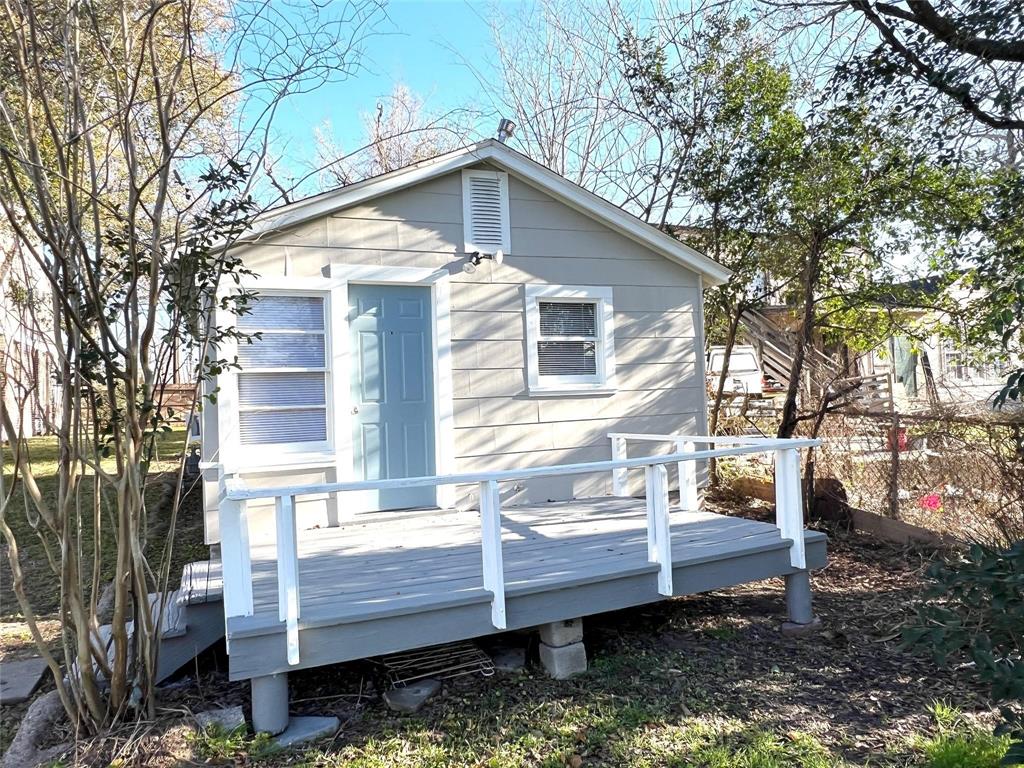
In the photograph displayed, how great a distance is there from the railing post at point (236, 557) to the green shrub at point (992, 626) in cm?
288

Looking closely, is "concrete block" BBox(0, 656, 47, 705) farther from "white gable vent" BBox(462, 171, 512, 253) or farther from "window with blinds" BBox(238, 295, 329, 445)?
"white gable vent" BBox(462, 171, 512, 253)

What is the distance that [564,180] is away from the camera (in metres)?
6.65

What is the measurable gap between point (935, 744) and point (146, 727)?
3.72m

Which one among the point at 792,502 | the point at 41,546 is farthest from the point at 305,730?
the point at 41,546

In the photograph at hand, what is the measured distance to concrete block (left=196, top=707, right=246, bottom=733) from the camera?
334cm

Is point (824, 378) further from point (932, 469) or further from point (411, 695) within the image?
point (411, 695)

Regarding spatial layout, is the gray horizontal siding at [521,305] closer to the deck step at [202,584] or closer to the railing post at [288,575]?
the deck step at [202,584]

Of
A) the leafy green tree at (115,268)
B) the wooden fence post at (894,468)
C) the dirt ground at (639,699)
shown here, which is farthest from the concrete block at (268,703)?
the wooden fence post at (894,468)

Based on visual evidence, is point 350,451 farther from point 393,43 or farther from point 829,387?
point 829,387

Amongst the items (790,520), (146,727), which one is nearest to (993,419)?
(790,520)

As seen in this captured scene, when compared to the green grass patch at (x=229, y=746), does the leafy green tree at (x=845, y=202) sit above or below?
above

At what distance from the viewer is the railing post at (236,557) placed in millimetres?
3404

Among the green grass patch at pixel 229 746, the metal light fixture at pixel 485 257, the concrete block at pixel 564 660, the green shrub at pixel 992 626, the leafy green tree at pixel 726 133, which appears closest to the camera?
the green shrub at pixel 992 626

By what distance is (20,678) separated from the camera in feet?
13.9
